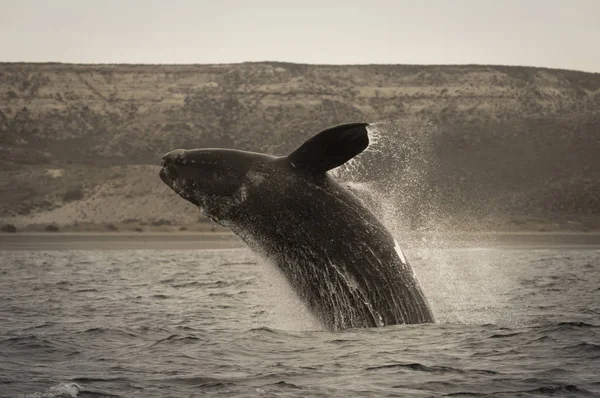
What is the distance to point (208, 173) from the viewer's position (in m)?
11.5

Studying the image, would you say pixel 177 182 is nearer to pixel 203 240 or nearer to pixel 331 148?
pixel 331 148

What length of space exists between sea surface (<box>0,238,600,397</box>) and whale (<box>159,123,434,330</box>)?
1.38 ft

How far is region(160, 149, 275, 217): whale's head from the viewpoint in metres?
11.4

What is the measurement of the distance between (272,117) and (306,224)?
83431 millimetres

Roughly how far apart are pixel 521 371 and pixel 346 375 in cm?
186

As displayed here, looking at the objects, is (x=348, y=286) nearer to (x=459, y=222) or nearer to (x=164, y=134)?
(x=459, y=222)

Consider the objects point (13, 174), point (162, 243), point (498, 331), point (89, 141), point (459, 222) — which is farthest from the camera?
point (89, 141)

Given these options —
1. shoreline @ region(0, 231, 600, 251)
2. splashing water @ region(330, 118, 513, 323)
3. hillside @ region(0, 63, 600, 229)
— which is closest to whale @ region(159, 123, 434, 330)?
splashing water @ region(330, 118, 513, 323)

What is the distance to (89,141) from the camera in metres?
92.0

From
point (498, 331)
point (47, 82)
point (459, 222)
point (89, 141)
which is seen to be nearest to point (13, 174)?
point (89, 141)

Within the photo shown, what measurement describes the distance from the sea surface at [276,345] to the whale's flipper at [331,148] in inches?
57.2

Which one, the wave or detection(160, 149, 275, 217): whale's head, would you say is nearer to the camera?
the wave

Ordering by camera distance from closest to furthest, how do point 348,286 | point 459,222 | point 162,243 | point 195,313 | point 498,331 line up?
point 348,286 → point 498,331 → point 195,313 → point 162,243 → point 459,222

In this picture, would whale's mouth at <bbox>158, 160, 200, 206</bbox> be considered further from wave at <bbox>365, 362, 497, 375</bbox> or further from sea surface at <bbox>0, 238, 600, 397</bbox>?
wave at <bbox>365, 362, 497, 375</bbox>
